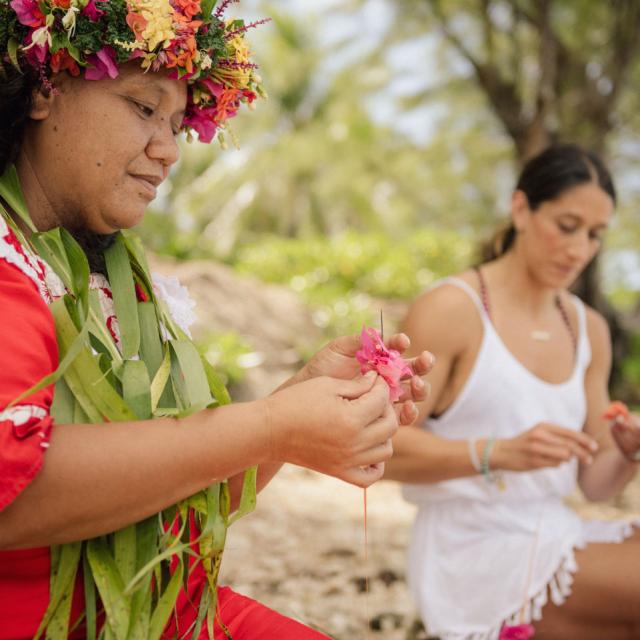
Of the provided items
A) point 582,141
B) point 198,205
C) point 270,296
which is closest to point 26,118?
point 270,296

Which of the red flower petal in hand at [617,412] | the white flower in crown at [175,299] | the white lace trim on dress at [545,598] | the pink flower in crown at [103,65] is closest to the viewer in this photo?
the pink flower in crown at [103,65]

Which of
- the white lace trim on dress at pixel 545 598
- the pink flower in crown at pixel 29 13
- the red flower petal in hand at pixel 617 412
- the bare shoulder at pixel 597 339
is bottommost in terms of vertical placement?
the white lace trim on dress at pixel 545 598

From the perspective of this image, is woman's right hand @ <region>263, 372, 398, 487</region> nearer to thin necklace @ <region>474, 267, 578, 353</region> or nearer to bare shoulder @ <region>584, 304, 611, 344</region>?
thin necklace @ <region>474, 267, 578, 353</region>

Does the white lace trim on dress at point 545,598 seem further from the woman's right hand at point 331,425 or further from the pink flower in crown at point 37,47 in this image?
the pink flower in crown at point 37,47

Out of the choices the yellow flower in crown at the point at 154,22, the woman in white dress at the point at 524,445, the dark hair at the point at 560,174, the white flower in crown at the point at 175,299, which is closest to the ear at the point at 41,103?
the yellow flower in crown at the point at 154,22

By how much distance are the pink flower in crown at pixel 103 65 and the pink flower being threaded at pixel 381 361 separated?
0.74 meters

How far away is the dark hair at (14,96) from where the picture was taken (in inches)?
61.0

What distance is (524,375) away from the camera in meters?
3.02

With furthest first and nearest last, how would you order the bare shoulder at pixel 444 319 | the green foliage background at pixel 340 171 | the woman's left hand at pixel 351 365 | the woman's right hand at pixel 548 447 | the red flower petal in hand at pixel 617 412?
the green foliage background at pixel 340 171 < the bare shoulder at pixel 444 319 < the red flower petal in hand at pixel 617 412 < the woman's right hand at pixel 548 447 < the woman's left hand at pixel 351 365

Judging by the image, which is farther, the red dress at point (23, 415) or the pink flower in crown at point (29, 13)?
the pink flower in crown at point (29, 13)

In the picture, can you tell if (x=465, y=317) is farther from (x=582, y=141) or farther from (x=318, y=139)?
(x=318, y=139)

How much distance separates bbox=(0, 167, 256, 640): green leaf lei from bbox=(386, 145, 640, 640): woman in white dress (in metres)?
1.42

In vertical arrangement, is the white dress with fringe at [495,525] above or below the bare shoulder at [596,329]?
below

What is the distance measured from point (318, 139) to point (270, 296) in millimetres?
19499
